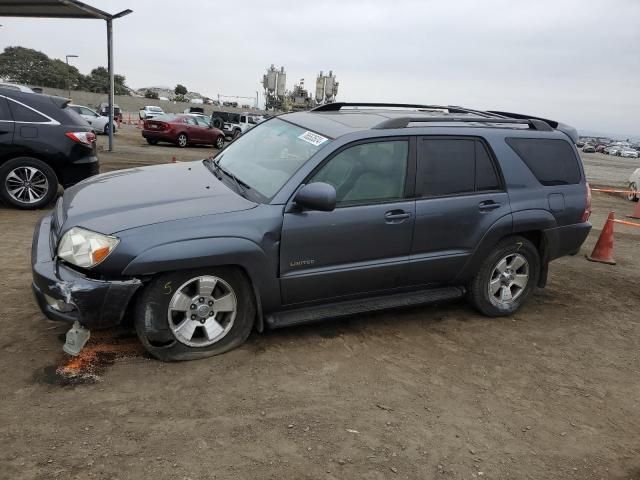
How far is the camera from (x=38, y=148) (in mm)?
7031

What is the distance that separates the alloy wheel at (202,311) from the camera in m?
3.33

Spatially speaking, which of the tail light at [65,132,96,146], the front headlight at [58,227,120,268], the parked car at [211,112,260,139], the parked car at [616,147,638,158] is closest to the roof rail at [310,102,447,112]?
the front headlight at [58,227,120,268]

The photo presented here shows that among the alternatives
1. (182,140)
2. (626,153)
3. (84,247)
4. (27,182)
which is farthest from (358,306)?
(626,153)

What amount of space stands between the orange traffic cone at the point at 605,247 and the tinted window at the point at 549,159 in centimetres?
246

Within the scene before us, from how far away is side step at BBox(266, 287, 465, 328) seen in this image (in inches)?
143

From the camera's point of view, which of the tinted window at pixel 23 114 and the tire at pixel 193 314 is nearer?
the tire at pixel 193 314

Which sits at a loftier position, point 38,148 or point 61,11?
point 61,11

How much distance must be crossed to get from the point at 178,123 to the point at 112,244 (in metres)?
19.7

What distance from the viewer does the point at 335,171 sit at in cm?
372

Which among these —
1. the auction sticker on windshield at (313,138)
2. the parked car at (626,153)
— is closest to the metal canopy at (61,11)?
the auction sticker on windshield at (313,138)

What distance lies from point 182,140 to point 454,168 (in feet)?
62.7

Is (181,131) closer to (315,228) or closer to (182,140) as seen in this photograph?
(182,140)

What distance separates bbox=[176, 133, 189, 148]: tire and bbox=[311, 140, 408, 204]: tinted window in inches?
748

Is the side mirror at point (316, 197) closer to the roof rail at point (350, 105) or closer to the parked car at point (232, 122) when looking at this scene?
the roof rail at point (350, 105)
